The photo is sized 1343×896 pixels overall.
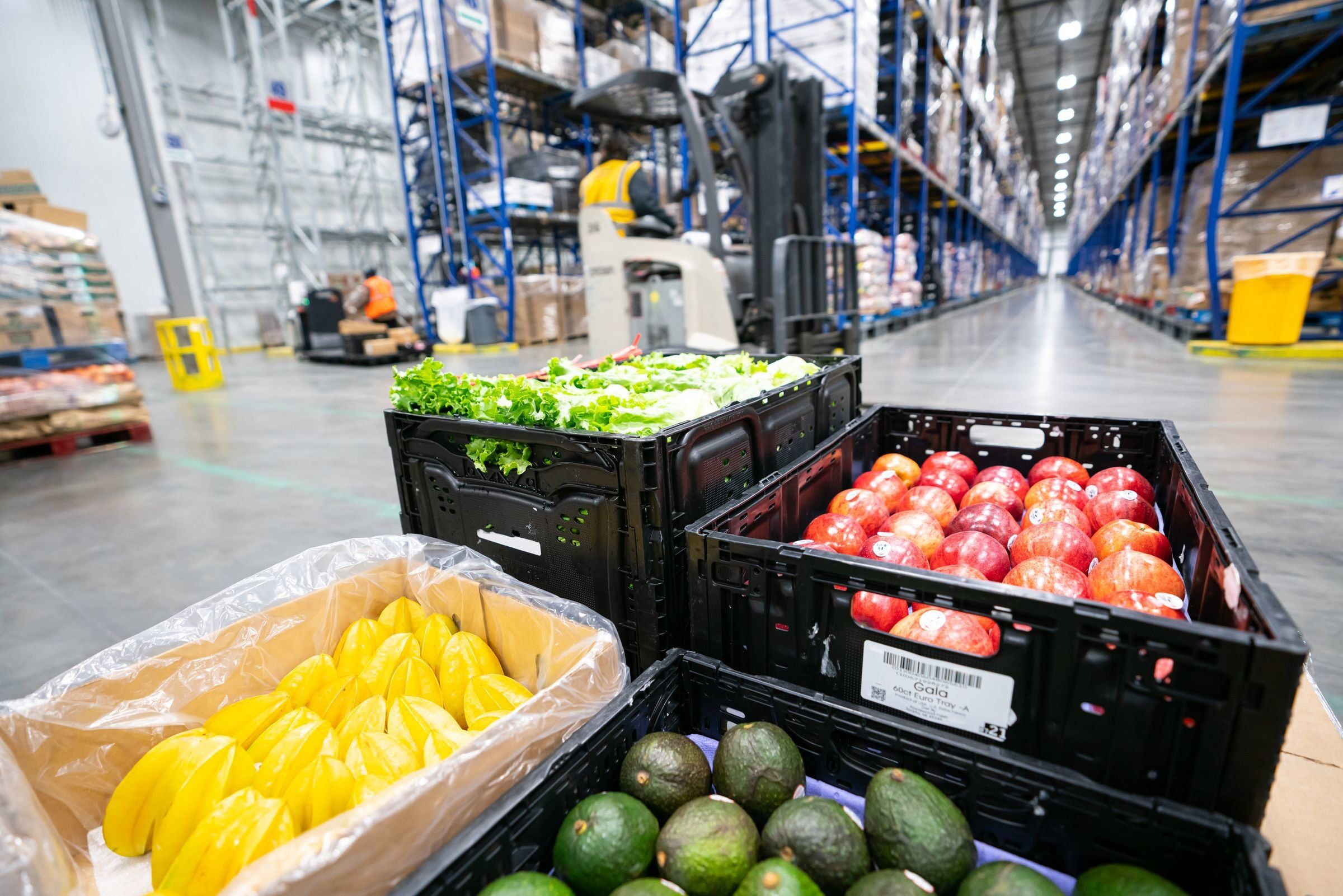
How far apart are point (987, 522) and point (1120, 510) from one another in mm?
310

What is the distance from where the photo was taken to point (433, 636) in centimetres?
142

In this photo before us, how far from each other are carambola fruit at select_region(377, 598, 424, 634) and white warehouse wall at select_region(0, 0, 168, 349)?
1331 centimetres

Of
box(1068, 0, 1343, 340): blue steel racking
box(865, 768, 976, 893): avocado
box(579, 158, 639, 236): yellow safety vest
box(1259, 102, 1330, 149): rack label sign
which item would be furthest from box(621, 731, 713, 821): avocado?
box(1259, 102, 1330, 149): rack label sign

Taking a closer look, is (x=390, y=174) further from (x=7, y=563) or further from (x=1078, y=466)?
(x=1078, y=466)

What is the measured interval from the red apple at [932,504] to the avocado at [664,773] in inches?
37.9

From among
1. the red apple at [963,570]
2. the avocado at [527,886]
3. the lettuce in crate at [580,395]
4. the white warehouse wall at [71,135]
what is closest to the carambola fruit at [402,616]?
the lettuce in crate at [580,395]

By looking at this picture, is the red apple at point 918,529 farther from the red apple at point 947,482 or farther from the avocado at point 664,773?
the avocado at point 664,773

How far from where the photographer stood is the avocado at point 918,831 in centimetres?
79

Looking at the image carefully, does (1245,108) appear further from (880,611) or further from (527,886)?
(527,886)

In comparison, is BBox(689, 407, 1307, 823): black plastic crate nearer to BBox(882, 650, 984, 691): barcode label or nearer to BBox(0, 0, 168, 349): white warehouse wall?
BBox(882, 650, 984, 691): barcode label

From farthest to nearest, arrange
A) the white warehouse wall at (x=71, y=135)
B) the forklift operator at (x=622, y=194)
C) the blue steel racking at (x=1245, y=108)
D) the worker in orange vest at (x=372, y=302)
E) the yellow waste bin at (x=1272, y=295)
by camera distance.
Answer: the white warehouse wall at (x=71, y=135), the worker in orange vest at (x=372, y=302), the yellow waste bin at (x=1272, y=295), the forklift operator at (x=622, y=194), the blue steel racking at (x=1245, y=108)

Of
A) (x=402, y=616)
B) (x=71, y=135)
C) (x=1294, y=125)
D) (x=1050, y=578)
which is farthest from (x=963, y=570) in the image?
(x=71, y=135)

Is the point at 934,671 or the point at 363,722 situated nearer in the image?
the point at 934,671

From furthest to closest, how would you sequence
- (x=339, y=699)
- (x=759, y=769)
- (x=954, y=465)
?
1. (x=954, y=465)
2. (x=339, y=699)
3. (x=759, y=769)
